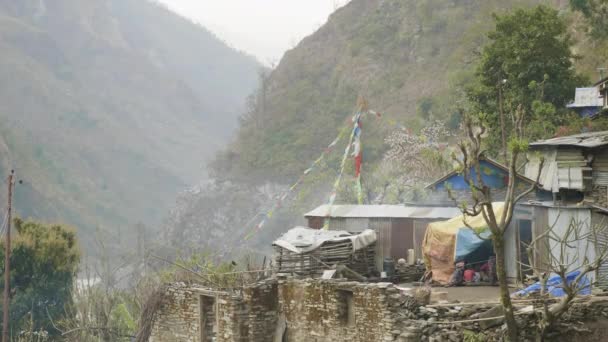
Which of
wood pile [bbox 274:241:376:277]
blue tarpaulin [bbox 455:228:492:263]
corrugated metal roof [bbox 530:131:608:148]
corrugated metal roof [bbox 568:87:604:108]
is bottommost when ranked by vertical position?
wood pile [bbox 274:241:376:277]

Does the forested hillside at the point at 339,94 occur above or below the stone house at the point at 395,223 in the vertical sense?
above

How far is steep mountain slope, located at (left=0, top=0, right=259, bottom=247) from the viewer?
328ft

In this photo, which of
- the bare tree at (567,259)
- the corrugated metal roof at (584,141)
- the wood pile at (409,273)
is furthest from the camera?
the wood pile at (409,273)

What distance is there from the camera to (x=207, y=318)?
19.2 m

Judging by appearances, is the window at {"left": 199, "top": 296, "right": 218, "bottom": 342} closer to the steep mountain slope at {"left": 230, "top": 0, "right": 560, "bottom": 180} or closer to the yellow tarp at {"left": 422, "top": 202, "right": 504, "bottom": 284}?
the yellow tarp at {"left": 422, "top": 202, "right": 504, "bottom": 284}

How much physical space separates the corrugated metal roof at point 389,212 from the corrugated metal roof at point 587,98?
7.21 meters

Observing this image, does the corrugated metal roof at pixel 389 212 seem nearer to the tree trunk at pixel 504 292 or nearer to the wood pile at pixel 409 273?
the wood pile at pixel 409 273

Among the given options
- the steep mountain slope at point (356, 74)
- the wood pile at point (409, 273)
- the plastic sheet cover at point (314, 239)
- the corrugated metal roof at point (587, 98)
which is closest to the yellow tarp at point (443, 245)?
the wood pile at point (409, 273)

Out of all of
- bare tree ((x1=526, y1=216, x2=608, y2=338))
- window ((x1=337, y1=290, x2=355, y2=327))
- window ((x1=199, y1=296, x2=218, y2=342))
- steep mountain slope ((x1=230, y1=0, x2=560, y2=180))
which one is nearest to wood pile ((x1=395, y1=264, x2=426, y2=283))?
bare tree ((x1=526, y1=216, x2=608, y2=338))

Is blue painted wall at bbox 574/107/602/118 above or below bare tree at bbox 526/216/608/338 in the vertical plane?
above

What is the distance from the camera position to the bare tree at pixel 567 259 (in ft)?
42.6

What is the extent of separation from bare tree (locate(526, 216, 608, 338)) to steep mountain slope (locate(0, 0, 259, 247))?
244 feet

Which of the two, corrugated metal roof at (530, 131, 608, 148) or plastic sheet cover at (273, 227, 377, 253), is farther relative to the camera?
plastic sheet cover at (273, 227, 377, 253)

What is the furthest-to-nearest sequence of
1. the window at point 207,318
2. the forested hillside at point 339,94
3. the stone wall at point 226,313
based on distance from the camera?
1. the forested hillside at point 339,94
2. the window at point 207,318
3. the stone wall at point 226,313
